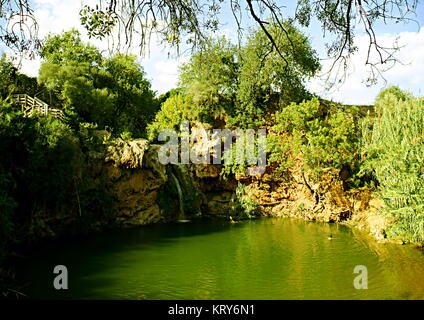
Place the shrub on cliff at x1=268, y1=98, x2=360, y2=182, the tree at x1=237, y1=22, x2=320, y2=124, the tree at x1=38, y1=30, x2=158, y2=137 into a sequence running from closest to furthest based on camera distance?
Result: the shrub on cliff at x1=268, y1=98, x2=360, y2=182, the tree at x1=237, y1=22, x2=320, y2=124, the tree at x1=38, y1=30, x2=158, y2=137

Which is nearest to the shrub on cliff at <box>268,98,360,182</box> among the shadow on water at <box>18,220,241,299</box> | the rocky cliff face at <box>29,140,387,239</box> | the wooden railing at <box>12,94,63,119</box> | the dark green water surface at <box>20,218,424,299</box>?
the rocky cliff face at <box>29,140,387,239</box>

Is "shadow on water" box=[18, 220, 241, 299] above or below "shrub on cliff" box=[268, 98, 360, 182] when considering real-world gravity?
below

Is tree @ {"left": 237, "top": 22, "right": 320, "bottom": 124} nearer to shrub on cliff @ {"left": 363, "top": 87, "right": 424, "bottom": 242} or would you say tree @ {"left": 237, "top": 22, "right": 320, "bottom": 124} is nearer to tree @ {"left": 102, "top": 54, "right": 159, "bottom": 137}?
shrub on cliff @ {"left": 363, "top": 87, "right": 424, "bottom": 242}

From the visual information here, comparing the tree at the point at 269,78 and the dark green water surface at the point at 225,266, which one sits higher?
the tree at the point at 269,78

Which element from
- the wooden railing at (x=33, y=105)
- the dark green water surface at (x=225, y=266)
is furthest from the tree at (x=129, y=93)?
the dark green water surface at (x=225, y=266)

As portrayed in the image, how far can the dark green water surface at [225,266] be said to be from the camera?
732cm

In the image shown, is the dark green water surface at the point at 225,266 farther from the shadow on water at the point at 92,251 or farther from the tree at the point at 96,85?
the tree at the point at 96,85

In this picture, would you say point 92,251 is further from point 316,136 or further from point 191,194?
point 316,136

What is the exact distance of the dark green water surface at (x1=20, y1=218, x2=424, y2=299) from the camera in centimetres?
732

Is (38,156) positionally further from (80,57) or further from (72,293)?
(80,57)

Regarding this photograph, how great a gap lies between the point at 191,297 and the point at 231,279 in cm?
135

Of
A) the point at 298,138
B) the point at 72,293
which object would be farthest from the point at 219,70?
the point at 72,293

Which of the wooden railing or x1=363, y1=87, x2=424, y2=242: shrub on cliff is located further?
the wooden railing

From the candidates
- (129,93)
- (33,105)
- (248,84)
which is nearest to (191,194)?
(248,84)
